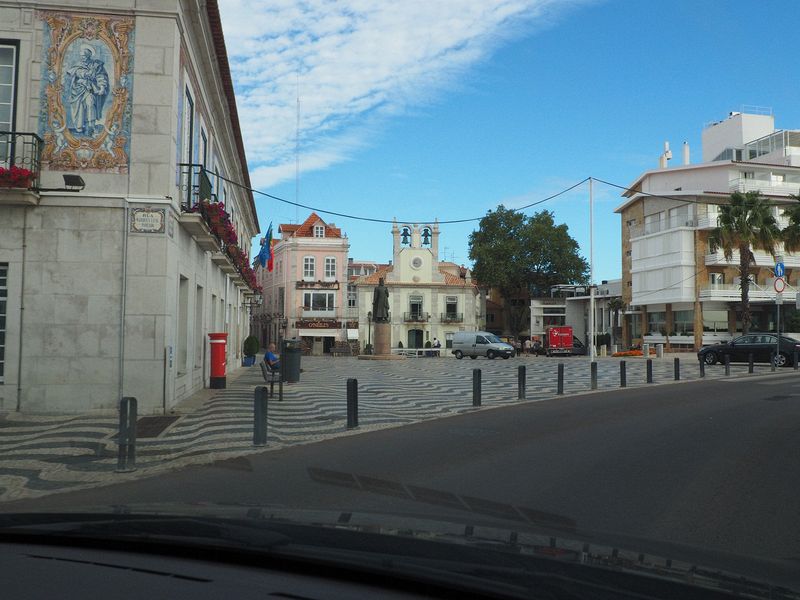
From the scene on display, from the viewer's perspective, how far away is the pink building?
61.2 metres

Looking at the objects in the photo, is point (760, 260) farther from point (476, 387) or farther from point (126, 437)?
point (126, 437)

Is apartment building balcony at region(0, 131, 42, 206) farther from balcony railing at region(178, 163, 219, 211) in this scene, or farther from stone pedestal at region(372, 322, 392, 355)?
stone pedestal at region(372, 322, 392, 355)

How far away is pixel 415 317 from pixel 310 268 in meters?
10.1

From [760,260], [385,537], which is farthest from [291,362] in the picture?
[760,260]

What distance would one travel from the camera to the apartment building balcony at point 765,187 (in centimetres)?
5162

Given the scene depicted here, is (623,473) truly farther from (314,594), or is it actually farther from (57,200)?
(57,200)

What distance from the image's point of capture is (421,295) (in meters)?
63.5

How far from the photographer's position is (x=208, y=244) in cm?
1617

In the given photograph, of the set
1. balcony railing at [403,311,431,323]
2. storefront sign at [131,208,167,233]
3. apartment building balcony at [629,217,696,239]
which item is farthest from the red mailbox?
balcony railing at [403,311,431,323]

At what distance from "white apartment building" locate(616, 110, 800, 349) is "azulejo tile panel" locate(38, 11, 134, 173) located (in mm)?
43126

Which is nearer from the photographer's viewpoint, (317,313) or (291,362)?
(291,362)

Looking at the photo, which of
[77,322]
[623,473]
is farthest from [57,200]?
[623,473]

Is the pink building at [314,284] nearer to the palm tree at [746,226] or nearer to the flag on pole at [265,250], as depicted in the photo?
the palm tree at [746,226]

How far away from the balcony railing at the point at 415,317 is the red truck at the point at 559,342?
41.5 ft
